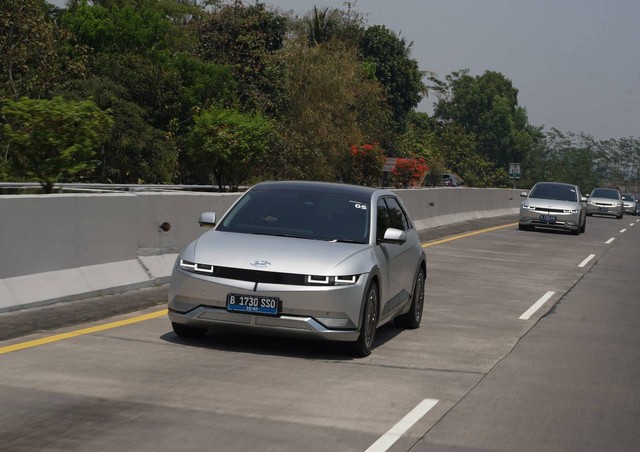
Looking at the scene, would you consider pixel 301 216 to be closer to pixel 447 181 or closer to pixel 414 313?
pixel 414 313

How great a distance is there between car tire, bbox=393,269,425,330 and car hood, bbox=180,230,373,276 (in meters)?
1.95

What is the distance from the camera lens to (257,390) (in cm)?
833

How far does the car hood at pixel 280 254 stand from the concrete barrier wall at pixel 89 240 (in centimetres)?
237

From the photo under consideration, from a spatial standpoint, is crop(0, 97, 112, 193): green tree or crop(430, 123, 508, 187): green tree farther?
crop(430, 123, 508, 187): green tree

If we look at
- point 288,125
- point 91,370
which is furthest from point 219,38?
point 91,370

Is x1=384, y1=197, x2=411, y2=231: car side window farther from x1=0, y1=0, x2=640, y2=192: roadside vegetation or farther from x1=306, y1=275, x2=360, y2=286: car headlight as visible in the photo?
x1=0, y1=0, x2=640, y2=192: roadside vegetation

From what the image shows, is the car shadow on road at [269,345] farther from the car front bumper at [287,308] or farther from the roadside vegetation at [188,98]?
the roadside vegetation at [188,98]

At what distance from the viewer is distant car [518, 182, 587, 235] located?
114 ft

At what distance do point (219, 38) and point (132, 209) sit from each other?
42669 millimetres

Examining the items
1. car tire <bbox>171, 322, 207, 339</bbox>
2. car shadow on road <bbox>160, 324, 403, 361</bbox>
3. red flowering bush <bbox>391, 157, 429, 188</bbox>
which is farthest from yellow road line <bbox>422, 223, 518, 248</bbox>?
car tire <bbox>171, 322, 207, 339</bbox>

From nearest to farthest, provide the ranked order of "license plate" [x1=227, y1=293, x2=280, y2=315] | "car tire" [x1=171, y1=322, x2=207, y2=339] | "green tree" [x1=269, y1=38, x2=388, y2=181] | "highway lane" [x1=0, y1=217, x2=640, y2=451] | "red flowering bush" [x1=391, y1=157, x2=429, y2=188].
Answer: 1. "highway lane" [x1=0, y1=217, x2=640, y2=451]
2. "license plate" [x1=227, y1=293, x2=280, y2=315]
3. "car tire" [x1=171, y1=322, x2=207, y2=339]
4. "green tree" [x1=269, y1=38, x2=388, y2=181]
5. "red flowering bush" [x1=391, y1=157, x2=429, y2=188]

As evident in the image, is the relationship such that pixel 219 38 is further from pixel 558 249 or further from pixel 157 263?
pixel 157 263

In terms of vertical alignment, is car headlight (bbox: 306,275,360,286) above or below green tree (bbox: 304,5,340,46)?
below

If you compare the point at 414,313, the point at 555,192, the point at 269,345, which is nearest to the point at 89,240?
the point at 269,345
